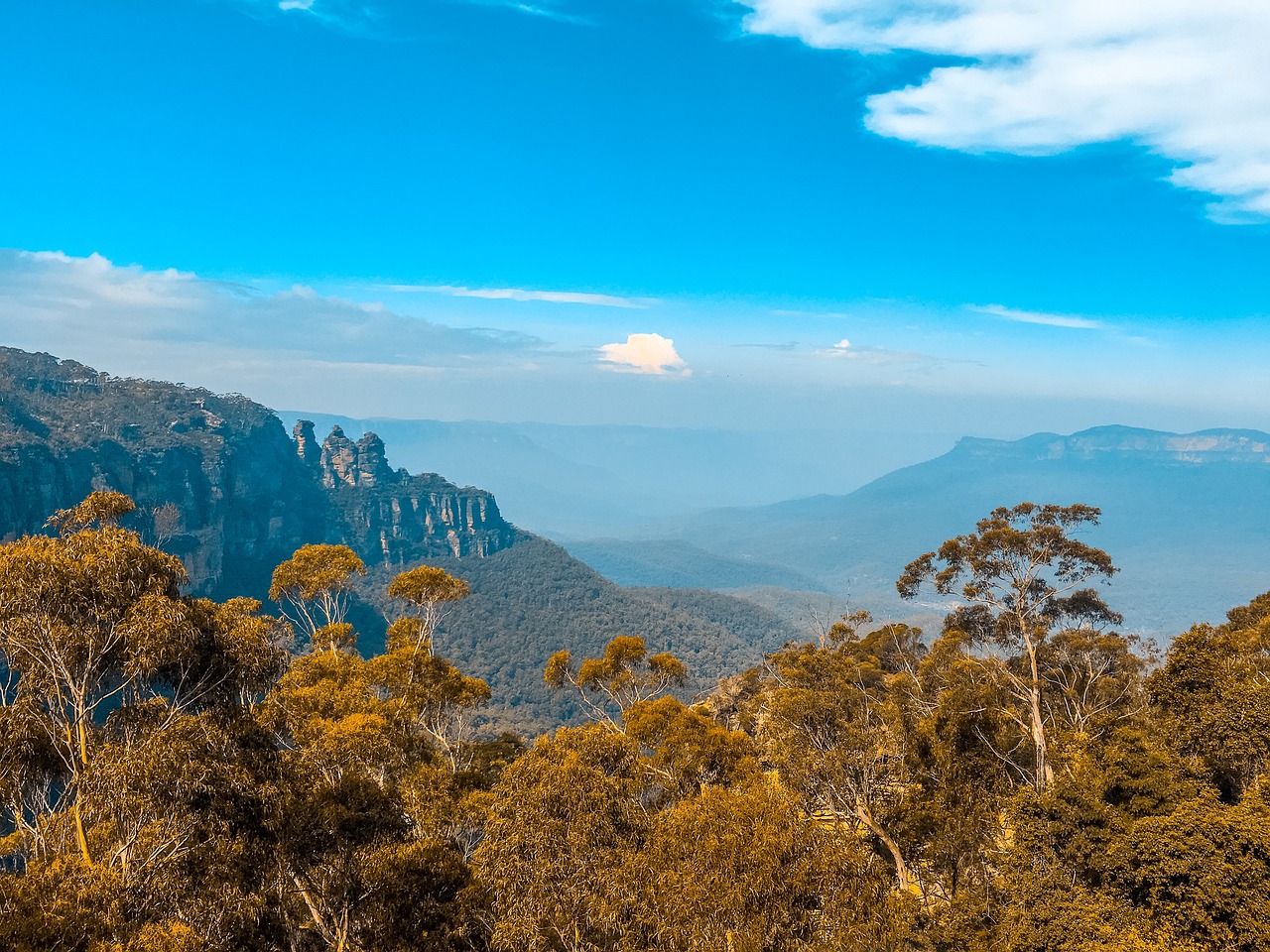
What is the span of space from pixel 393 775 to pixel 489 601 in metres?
157

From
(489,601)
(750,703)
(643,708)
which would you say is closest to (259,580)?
(489,601)

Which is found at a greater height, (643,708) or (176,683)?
(176,683)

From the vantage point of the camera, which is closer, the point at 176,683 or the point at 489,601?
the point at 176,683

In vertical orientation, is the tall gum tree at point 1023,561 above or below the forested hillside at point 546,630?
above

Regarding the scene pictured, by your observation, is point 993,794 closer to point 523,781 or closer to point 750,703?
point 523,781

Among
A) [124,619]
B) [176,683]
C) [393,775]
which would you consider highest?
[124,619]

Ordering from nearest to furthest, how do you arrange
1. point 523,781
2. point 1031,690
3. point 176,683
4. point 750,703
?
point 176,683
point 523,781
point 1031,690
point 750,703

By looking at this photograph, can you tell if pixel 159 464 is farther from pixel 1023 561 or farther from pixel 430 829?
pixel 1023 561

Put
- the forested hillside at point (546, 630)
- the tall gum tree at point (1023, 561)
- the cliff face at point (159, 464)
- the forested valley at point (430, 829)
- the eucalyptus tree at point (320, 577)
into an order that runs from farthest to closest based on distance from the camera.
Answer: the forested hillside at point (546, 630) → the cliff face at point (159, 464) → the tall gum tree at point (1023, 561) → the eucalyptus tree at point (320, 577) → the forested valley at point (430, 829)

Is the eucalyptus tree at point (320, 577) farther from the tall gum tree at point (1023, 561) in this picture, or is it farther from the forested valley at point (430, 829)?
the tall gum tree at point (1023, 561)

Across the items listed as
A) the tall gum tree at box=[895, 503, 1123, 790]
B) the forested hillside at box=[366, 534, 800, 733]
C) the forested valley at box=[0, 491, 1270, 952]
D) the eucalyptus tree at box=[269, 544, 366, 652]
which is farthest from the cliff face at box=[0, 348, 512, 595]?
the forested valley at box=[0, 491, 1270, 952]

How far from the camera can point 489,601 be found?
570 ft

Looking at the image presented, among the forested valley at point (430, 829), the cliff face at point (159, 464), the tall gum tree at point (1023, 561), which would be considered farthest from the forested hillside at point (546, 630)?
the forested valley at point (430, 829)

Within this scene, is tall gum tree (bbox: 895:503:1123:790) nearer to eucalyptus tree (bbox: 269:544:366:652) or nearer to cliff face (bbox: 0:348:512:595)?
eucalyptus tree (bbox: 269:544:366:652)
